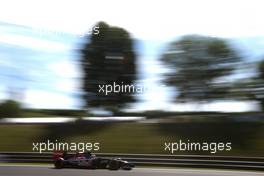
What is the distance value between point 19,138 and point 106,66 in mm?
2210

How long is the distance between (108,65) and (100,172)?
6.68 feet

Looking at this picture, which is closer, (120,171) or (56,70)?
(120,171)

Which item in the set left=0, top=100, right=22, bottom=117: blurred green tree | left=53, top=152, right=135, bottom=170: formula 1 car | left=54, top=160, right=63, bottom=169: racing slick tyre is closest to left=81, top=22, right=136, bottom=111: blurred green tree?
left=53, top=152, right=135, bottom=170: formula 1 car

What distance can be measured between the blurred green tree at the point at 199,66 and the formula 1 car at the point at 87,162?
1.66 meters

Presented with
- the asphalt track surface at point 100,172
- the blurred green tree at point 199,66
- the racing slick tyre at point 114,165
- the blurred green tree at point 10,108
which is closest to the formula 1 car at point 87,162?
the racing slick tyre at point 114,165

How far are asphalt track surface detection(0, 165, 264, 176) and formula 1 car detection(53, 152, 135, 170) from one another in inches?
4.2

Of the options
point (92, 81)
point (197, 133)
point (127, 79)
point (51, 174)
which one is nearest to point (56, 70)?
point (92, 81)

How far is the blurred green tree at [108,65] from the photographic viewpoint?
30.8 ft

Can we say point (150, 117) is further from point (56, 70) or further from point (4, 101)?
point (4, 101)

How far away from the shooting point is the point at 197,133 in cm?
939

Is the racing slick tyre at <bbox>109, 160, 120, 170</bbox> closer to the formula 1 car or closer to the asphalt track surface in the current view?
the formula 1 car

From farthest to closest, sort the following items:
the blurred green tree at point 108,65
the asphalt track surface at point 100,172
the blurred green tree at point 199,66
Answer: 1. the blurred green tree at point 199,66
2. the blurred green tree at point 108,65
3. the asphalt track surface at point 100,172

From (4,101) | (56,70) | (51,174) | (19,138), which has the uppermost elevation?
(56,70)

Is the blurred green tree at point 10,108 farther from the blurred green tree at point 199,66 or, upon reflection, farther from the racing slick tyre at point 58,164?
the blurred green tree at point 199,66
